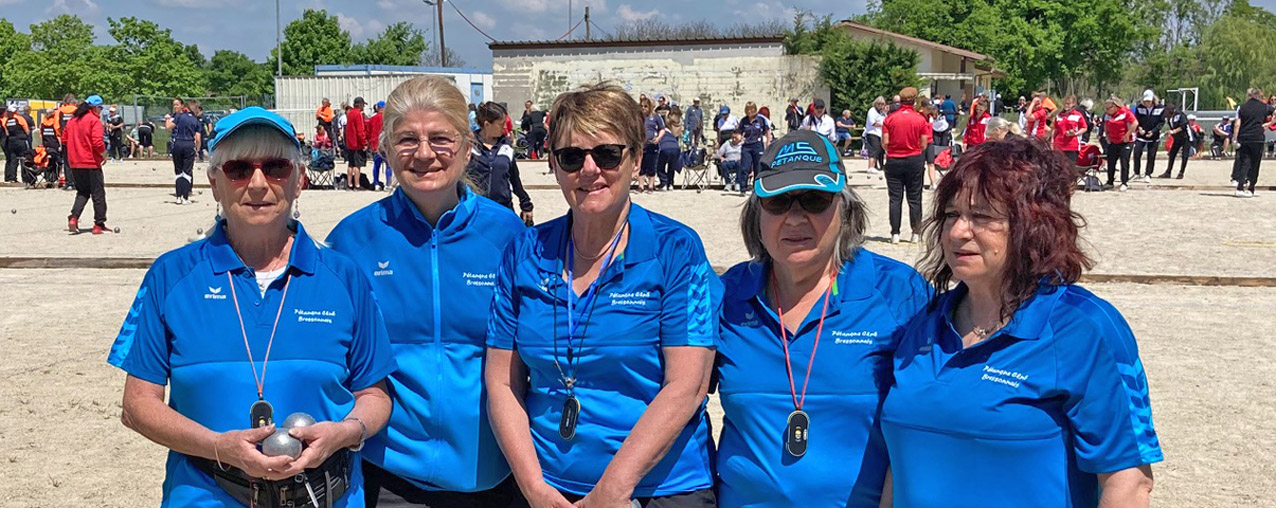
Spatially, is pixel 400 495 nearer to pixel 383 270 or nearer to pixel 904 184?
pixel 383 270

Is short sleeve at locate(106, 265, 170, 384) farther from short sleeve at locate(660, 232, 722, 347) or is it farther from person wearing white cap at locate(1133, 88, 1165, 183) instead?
person wearing white cap at locate(1133, 88, 1165, 183)

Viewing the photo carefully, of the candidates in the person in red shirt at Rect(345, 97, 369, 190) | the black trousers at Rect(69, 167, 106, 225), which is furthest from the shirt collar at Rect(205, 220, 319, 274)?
the person in red shirt at Rect(345, 97, 369, 190)

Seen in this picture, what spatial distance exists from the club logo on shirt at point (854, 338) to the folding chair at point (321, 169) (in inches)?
779

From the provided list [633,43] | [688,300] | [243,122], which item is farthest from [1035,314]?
[633,43]

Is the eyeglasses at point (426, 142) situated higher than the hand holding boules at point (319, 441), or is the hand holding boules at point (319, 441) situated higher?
the eyeglasses at point (426, 142)

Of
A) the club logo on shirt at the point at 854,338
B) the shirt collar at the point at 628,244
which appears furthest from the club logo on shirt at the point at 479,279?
the club logo on shirt at the point at 854,338

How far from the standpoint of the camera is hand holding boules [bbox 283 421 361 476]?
8.13ft

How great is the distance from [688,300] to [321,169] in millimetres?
20423

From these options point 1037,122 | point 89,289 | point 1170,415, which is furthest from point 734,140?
point 1170,415

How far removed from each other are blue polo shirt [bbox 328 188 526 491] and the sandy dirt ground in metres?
2.54

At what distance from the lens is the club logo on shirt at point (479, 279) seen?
3.00 metres

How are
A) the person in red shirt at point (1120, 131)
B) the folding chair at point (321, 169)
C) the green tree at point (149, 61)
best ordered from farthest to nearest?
the green tree at point (149, 61), the folding chair at point (321, 169), the person in red shirt at point (1120, 131)

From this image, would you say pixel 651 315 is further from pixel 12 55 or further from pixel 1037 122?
pixel 12 55

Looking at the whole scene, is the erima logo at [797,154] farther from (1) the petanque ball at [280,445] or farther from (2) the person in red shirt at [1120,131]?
(2) the person in red shirt at [1120,131]
